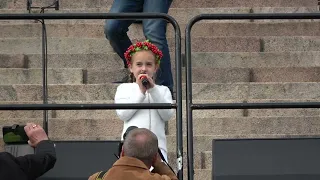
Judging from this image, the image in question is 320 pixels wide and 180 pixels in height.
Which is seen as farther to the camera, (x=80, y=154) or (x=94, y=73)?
(x=94, y=73)

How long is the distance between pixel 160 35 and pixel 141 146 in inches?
95.4

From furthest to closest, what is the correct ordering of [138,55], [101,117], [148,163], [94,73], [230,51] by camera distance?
[230,51] < [94,73] < [101,117] < [138,55] < [148,163]

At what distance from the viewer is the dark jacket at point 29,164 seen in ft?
19.0

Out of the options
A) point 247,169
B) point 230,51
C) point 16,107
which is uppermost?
point 230,51

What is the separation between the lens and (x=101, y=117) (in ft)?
27.2

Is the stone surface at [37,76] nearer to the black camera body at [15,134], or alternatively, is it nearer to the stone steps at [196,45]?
the stone steps at [196,45]

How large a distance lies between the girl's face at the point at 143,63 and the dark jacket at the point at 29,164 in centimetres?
82

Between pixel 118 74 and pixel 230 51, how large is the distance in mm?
1276

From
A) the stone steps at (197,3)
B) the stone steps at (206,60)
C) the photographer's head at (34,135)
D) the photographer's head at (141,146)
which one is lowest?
the photographer's head at (141,146)

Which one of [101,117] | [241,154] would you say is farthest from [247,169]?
[101,117]

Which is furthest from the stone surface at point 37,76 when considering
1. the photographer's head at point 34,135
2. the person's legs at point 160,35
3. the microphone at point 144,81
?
the photographer's head at point 34,135

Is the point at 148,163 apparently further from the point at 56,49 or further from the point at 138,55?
the point at 56,49

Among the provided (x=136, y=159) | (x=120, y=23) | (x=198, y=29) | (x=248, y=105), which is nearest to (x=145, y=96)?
(x=248, y=105)

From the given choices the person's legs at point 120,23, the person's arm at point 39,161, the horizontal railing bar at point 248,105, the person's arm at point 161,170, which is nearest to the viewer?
the person's arm at point 161,170
